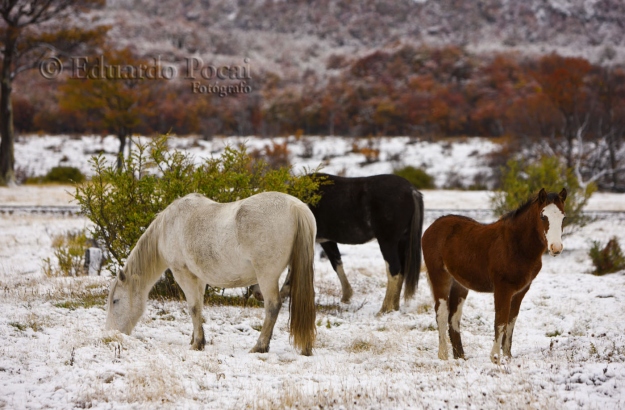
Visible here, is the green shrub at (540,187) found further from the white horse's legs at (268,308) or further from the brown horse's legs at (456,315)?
the white horse's legs at (268,308)

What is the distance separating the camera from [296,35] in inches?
3767

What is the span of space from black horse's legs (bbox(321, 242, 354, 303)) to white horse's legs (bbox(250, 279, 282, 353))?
10.3ft

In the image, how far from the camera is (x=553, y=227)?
16.8 ft

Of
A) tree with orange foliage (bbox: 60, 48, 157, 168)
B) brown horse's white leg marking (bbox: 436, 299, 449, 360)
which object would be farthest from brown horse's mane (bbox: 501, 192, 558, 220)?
tree with orange foliage (bbox: 60, 48, 157, 168)

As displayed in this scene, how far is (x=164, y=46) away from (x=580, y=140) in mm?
58311

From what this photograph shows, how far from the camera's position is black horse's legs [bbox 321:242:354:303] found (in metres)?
9.34

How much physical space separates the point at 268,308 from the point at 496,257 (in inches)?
94.4

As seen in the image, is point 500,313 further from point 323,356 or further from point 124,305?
point 124,305

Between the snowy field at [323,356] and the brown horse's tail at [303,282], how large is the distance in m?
0.27

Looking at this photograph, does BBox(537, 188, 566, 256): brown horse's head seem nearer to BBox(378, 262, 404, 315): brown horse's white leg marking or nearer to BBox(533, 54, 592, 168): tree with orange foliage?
BBox(378, 262, 404, 315): brown horse's white leg marking

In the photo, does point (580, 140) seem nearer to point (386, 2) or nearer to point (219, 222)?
point (219, 222)

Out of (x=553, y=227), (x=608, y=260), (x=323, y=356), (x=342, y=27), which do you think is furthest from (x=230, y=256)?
(x=342, y=27)

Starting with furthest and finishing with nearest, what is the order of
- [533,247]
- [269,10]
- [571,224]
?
[269,10]
[571,224]
[533,247]

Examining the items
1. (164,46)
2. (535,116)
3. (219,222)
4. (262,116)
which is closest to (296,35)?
(164,46)
